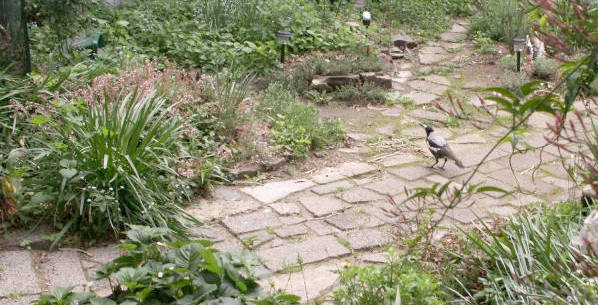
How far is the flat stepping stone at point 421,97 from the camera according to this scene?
24.1 ft

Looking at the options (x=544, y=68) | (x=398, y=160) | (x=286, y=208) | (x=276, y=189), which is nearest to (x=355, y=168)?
(x=398, y=160)

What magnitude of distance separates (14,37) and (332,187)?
2.63m

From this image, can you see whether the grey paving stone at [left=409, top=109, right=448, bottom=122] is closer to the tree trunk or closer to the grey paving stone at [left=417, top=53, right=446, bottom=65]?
the grey paving stone at [left=417, top=53, right=446, bottom=65]

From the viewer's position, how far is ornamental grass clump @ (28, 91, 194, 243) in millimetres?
4008

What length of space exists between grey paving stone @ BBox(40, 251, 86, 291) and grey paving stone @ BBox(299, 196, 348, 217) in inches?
64.6

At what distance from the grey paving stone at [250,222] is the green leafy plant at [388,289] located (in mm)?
1277

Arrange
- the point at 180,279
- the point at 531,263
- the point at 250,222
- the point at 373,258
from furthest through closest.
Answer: the point at 250,222
the point at 373,258
the point at 531,263
the point at 180,279

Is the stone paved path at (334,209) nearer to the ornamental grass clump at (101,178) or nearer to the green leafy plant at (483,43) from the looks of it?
the ornamental grass clump at (101,178)

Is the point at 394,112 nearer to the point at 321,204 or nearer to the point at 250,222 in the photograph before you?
the point at 321,204

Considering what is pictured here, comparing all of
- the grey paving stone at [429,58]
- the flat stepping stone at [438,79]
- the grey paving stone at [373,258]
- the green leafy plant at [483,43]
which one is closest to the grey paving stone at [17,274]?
the grey paving stone at [373,258]

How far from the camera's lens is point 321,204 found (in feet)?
15.9

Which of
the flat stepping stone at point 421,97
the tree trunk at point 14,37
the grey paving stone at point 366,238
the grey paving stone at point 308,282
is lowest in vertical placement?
the flat stepping stone at point 421,97

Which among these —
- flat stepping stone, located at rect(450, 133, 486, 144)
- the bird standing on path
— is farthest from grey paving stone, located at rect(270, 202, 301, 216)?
flat stepping stone, located at rect(450, 133, 486, 144)

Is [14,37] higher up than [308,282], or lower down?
higher up
